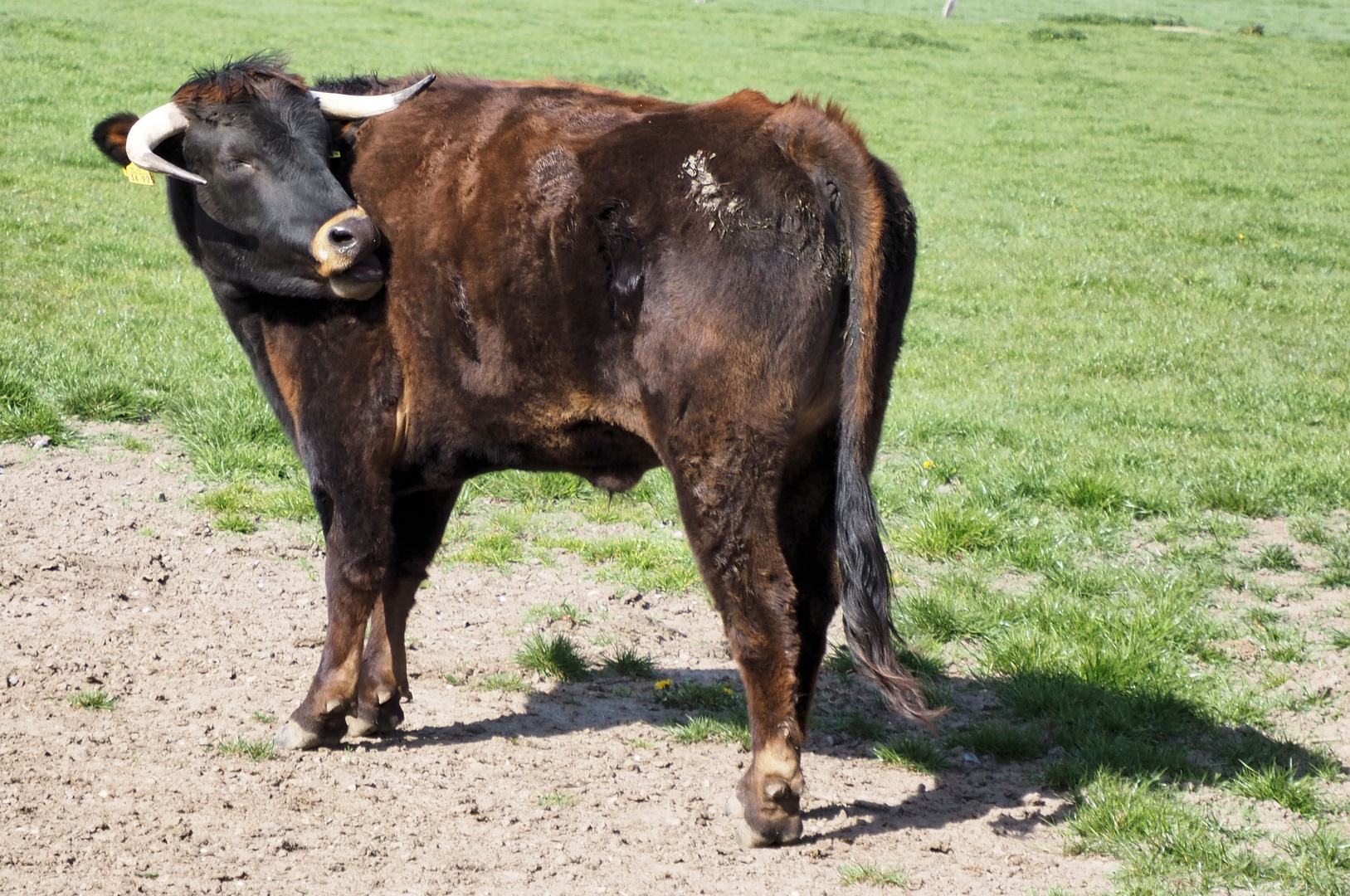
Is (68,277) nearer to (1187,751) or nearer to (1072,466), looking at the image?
(1072,466)

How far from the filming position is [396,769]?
4.35 meters

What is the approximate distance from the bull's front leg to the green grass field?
63.1 inches

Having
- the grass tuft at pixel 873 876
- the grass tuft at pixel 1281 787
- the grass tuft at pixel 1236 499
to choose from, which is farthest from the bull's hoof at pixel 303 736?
the grass tuft at pixel 1236 499

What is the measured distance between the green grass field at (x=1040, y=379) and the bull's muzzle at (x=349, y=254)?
2.11 meters

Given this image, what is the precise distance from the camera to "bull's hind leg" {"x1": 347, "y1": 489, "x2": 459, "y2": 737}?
15.1ft

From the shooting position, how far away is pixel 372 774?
4.30 metres

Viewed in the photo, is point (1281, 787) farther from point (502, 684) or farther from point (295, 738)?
point (295, 738)

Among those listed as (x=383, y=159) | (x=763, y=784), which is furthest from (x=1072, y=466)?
(x=383, y=159)

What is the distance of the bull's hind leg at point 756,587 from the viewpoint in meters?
3.84

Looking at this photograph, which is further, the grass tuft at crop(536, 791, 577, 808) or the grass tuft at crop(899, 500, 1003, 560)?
the grass tuft at crop(899, 500, 1003, 560)

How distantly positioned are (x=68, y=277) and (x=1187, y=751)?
906cm

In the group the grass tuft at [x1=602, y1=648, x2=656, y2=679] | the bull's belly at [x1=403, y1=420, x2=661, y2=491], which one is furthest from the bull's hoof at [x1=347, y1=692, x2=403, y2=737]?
the grass tuft at [x1=602, y1=648, x2=656, y2=679]

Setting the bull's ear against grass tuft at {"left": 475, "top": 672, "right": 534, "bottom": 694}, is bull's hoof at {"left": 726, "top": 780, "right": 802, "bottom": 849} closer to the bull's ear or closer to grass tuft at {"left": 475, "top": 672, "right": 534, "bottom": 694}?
grass tuft at {"left": 475, "top": 672, "right": 534, "bottom": 694}

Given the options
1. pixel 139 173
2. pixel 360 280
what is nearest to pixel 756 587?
pixel 360 280
